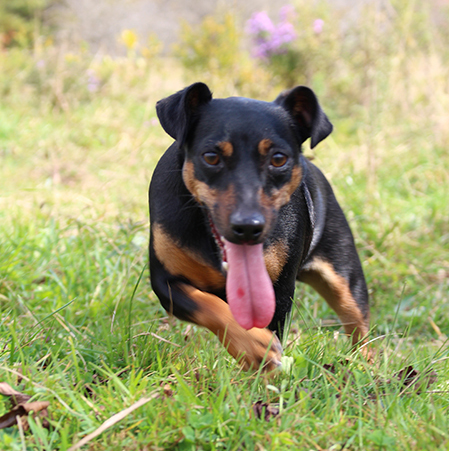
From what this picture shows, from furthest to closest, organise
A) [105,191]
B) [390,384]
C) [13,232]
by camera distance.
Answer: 1. [105,191]
2. [13,232]
3. [390,384]

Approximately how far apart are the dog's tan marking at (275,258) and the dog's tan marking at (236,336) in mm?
306

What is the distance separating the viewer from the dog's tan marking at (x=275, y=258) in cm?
266

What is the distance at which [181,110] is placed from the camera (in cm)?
255

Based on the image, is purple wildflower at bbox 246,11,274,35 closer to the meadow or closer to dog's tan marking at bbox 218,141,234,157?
the meadow

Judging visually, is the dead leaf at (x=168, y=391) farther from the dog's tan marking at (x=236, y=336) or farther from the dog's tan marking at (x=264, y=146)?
the dog's tan marking at (x=264, y=146)

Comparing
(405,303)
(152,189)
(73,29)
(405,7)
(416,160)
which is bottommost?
(405,303)

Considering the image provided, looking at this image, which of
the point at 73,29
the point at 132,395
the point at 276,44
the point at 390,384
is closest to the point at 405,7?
the point at 276,44

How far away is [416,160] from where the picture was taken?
6812 millimetres

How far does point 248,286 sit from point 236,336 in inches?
9.1

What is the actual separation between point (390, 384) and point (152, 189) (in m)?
1.52

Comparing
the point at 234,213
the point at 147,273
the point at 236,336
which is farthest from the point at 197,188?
the point at 147,273

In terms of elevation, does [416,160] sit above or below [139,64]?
below

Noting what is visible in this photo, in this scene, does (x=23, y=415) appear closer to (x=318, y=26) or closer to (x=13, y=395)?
(x=13, y=395)

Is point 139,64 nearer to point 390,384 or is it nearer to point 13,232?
point 13,232
